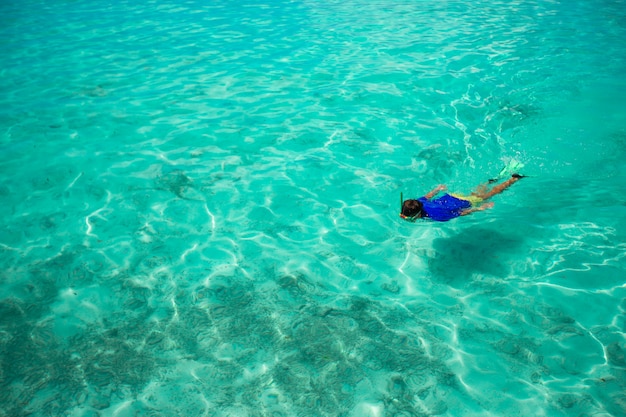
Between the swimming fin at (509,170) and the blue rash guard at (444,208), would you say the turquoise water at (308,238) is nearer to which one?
the swimming fin at (509,170)

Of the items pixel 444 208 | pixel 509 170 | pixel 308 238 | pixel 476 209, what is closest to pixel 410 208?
pixel 444 208

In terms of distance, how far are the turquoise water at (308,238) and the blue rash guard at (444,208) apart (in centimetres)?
44

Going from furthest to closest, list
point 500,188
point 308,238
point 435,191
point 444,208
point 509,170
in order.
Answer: point 509,170
point 435,191
point 500,188
point 308,238
point 444,208

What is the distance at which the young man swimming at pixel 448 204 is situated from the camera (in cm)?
525

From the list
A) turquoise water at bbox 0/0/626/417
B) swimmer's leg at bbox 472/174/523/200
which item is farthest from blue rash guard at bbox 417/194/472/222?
swimmer's leg at bbox 472/174/523/200

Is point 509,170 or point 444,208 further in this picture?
point 509,170

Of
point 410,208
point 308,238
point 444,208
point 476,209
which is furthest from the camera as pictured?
point 308,238

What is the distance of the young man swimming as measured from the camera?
17.2ft

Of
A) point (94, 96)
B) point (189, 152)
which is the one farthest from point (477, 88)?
point (94, 96)

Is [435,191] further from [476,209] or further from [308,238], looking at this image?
[308,238]

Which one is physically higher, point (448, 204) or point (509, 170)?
point (448, 204)

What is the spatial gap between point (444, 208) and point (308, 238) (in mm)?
1881

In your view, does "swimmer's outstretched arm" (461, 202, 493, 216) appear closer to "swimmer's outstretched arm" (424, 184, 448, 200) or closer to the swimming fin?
"swimmer's outstretched arm" (424, 184, 448, 200)

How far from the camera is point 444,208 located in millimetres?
5688
